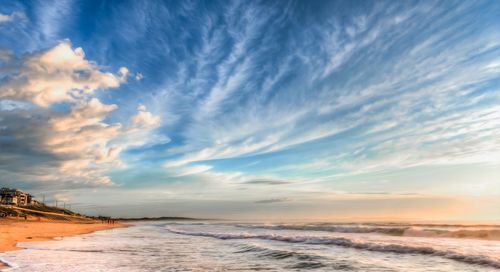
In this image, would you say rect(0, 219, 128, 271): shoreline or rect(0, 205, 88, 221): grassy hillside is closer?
rect(0, 219, 128, 271): shoreline

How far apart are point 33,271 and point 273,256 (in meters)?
11.6

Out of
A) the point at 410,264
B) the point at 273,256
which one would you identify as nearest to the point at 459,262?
the point at 410,264

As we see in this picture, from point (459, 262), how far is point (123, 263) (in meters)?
15.9

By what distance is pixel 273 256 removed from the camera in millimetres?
19219

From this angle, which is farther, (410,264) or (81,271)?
(410,264)

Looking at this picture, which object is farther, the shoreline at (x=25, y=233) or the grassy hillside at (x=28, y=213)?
the grassy hillside at (x=28, y=213)

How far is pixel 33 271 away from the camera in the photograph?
494 inches

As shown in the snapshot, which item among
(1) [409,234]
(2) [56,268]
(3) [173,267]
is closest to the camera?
(2) [56,268]

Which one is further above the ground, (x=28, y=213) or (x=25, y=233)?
(x=25, y=233)

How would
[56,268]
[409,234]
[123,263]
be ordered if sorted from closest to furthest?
[56,268]
[123,263]
[409,234]

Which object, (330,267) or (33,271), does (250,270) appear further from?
(33,271)

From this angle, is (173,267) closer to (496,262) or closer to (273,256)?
(273,256)

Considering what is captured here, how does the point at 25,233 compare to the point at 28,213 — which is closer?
the point at 25,233

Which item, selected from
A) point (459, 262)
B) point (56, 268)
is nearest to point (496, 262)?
point (459, 262)
